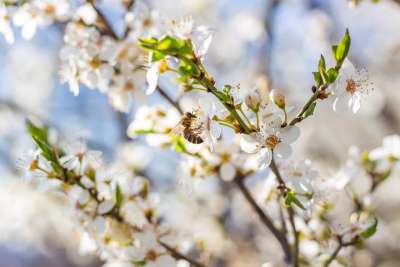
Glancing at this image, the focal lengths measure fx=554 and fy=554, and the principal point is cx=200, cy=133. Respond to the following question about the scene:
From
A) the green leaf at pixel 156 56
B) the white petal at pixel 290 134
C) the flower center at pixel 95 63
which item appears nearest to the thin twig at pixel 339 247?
the white petal at pixel 290 134

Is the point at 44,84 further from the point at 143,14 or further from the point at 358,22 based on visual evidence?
the point at 143,14

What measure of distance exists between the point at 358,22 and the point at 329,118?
3.90 feet

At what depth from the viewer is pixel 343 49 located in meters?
0.92

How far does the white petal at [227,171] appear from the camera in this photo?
135 centimetres

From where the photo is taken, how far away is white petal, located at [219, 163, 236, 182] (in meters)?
1.35

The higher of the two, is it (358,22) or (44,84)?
(44,84)

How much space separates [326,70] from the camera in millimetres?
939

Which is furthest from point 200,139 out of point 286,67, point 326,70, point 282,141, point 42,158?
point 286,67

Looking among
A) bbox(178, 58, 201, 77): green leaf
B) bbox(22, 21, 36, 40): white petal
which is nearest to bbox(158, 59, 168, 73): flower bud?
bbox(178, 58, 201, 77): green leaf

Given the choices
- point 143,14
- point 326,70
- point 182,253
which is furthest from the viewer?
point 143,14

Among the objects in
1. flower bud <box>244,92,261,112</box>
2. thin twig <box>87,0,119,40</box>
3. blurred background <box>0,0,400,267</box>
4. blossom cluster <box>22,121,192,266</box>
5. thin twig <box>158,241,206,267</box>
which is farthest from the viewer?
blurred background <box>0,0,400,267</box>

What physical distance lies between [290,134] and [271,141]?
0.11 ft

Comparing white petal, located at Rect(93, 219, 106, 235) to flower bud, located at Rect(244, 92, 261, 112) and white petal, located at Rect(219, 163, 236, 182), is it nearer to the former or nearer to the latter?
white petal, located at Rect(219, 163, 236, 182)

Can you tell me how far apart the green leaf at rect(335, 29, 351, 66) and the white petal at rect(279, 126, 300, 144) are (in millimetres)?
131
